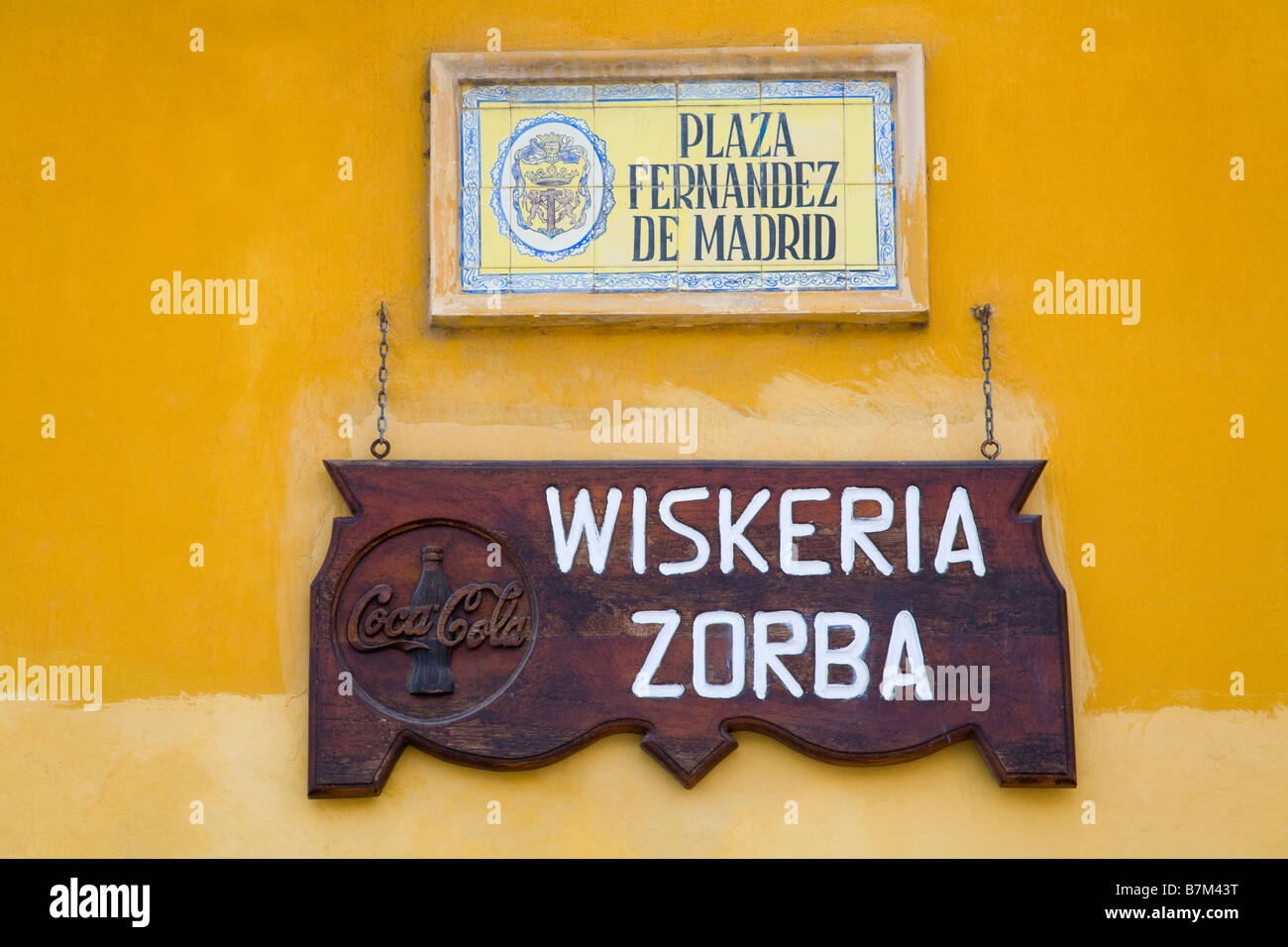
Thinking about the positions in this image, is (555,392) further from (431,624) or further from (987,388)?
(987,388)

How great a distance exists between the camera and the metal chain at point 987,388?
463 centimetres

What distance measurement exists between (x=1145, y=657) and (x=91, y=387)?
3279mm

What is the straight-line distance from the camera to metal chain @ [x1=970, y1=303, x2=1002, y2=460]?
15.2 ft

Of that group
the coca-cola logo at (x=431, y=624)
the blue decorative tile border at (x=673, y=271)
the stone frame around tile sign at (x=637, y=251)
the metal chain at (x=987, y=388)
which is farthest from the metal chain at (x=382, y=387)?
the metal chain at (x=987, y=388)

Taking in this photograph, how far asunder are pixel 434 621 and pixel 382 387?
0.75 m

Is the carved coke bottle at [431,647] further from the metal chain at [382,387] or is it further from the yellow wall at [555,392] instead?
the metal chain at [382,387]

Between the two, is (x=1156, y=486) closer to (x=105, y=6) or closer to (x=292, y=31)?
(x=292, y=31)

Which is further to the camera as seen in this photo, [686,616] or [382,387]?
[382,387]

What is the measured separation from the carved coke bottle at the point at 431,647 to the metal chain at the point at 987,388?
166 centimetres

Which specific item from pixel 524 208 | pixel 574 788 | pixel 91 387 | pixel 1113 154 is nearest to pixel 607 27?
pixel 524 208

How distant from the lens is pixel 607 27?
4887 mm

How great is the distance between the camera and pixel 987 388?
4652 mm

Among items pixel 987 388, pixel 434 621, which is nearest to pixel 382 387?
pixel 434 621

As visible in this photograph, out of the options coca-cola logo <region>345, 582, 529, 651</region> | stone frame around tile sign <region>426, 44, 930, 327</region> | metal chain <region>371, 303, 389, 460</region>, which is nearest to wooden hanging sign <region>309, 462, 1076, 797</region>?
coca-cola logo <region>345, 582, 529, 651</region>
